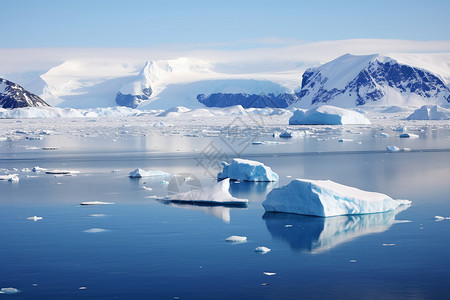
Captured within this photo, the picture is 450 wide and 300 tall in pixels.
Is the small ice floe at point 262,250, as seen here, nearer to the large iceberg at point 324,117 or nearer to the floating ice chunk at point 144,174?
the floating ice chunk at point 144,174

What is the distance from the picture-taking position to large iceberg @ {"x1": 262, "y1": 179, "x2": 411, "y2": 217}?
11.3 meters

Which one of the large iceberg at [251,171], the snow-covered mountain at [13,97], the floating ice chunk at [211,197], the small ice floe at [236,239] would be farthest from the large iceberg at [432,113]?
the small ice floe at [236,239]

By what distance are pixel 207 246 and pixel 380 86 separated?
125 m

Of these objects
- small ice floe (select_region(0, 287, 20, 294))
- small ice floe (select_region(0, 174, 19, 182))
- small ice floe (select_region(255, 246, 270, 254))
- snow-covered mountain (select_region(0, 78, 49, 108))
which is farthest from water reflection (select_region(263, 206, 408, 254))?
snow-covered mountain (select_region(0, 78, 49, 108))

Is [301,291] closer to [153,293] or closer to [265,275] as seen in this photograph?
[265,275]

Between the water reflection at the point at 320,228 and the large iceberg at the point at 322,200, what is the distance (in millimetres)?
135

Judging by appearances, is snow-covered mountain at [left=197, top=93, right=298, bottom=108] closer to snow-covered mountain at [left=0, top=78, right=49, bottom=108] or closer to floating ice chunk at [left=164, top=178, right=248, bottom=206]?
snow-covered mountain at [left=0, top=78, right=49, bottom=108]

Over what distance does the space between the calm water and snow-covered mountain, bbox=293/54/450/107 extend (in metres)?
115

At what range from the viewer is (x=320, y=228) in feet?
34.4

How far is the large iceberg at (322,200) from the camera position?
1134cm

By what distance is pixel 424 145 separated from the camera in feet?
98.8

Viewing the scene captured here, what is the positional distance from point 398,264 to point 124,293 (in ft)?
11.8

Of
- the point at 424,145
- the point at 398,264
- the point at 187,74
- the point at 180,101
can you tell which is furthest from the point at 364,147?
the point at 187,74

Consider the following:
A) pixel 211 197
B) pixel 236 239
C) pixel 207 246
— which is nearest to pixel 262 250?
pixel 236 239
